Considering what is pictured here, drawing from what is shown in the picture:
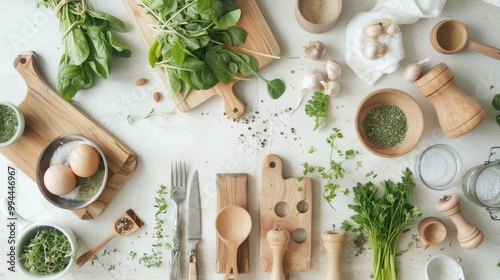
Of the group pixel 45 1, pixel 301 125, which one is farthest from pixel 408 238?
pixel 45 1

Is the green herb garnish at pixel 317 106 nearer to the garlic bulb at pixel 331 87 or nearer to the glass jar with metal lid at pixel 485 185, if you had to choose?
the garlic bulb at pixel 331 87

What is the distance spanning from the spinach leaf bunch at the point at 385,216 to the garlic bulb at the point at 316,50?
42 cm

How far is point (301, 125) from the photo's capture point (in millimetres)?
1534

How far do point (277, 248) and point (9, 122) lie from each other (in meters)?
0.89

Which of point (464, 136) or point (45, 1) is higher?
point (45, 1)

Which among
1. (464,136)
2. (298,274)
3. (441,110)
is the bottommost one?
(298,274)

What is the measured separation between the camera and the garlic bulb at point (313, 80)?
1.48 m

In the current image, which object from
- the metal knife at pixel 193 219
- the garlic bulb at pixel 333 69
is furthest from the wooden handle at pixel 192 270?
the garlic bulb at pixel 333 69

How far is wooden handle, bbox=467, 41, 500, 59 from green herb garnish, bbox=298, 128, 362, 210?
479 mm

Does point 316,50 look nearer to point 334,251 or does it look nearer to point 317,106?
point 317,106

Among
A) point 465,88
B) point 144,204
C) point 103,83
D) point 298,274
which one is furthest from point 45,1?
point 465,88

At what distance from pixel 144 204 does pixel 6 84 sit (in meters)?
0.58

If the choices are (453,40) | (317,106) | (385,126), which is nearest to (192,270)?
(317,106)

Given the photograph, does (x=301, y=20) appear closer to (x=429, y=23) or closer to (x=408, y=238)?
(x=429, y=23)
